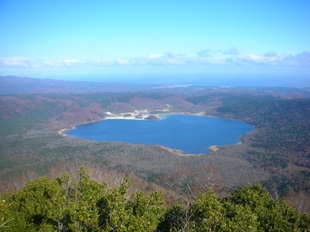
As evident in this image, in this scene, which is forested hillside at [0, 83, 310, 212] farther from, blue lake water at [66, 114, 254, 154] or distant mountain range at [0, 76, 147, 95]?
distant mountain range at [0, 76, 147, 95]

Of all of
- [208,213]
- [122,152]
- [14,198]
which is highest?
[208,213]

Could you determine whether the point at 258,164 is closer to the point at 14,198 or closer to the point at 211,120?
the point at 14,198

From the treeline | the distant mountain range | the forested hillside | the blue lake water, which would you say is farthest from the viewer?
the distant mountain range

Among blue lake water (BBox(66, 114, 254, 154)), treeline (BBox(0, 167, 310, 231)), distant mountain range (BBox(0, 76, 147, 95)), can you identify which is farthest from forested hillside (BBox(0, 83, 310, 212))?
distant mountain range (BBox(0, 76, 147, 95))

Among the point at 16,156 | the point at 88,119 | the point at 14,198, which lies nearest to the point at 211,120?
the point at 88,119

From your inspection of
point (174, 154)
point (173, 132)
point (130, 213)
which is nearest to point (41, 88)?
point (173, 132)

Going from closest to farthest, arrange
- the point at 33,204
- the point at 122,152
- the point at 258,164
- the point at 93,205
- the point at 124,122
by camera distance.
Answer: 1. the point at 93,205
2. the point at 33,204
3. the point at 258,164
4. the point at 122,152
5. the point at 124,122
